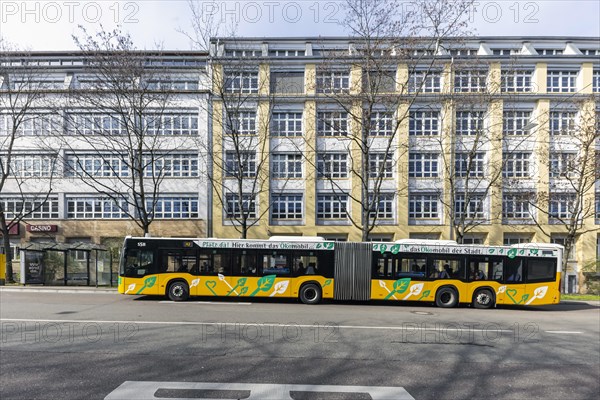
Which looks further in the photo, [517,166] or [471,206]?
[471,206]

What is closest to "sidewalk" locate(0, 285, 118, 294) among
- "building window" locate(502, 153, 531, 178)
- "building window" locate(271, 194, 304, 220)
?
"building window" locate(271, 194, 304, 220)

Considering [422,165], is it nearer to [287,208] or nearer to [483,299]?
[287,208]

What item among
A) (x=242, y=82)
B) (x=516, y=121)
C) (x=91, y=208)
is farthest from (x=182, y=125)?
(x=516, y=121)

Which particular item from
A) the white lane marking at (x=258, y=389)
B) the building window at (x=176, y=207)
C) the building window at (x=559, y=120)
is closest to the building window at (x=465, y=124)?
the building window at (x=559, y=120)

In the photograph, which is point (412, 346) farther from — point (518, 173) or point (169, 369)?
point (518, 173)

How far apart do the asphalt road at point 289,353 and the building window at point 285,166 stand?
17.8m

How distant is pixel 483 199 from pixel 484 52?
1283cm

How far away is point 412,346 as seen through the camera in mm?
7570

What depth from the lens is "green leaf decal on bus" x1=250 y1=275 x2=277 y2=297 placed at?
14.0 metres

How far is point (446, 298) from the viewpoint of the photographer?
14.1m

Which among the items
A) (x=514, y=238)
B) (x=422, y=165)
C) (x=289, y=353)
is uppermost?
(x=422, y=165)

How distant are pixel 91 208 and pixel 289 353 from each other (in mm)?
27499

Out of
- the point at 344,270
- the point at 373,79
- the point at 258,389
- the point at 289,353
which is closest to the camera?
the point at 258,389

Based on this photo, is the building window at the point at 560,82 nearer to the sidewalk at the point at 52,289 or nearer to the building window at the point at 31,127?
the sidewalk at the point at 52,289
